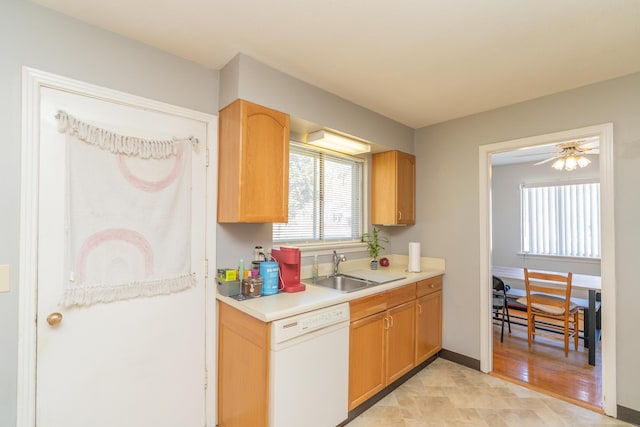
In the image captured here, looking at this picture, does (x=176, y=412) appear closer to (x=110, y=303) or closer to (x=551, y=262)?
(x=110, y=303)

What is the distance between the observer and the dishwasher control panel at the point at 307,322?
1617mm

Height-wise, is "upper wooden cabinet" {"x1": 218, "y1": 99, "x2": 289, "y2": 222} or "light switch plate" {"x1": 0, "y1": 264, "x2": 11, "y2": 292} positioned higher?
"upper wooden cabinet" {"x1": 218, "y1": 99, "x2": 289, "y2": 222}

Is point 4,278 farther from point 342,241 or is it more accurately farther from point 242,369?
point 342,241

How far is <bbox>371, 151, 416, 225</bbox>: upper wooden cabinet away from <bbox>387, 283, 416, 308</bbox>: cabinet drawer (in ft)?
2.39

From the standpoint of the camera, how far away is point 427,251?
129 inches

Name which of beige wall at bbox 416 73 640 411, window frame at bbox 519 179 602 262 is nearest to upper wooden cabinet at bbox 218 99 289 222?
beige wall at bbox 416 73 640 411

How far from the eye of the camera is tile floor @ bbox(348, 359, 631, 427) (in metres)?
2.11

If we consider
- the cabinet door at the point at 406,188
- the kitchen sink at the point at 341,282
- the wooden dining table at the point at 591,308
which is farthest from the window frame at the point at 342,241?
the wooden dining table at the point at 591,308

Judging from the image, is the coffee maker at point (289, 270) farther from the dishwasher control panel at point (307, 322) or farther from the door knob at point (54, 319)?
the door knob at point (54, 319)

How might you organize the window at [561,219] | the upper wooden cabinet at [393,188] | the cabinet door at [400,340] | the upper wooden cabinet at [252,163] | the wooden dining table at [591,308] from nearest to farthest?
the upper wooden cabinet at [252,163], the cabinet door at [400,340], the wooden dining table at [591,308], the upper wooden cabinet at [393,188], the window at [561,219]

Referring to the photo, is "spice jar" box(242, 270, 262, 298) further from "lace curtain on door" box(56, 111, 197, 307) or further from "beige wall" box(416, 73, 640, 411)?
"beige wall" box(416, 73, 640, 411)

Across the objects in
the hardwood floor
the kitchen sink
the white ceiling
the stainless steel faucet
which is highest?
the white ceiling

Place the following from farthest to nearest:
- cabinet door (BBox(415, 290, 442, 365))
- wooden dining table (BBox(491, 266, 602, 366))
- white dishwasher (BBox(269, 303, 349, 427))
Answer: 1. wooden dining table (BBox(491, 266, 602, 366))
2. cabinet door (BBox(415, 290, 442, 365))
3. white dishwasher (BBox(269, 303, 349, 427))

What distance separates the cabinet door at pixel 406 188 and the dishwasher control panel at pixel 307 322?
150 centimetres
